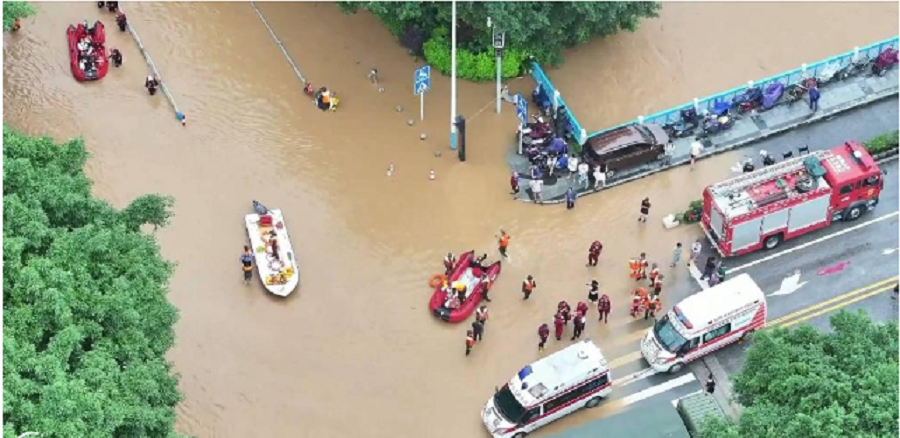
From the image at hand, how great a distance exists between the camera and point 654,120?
158 ft

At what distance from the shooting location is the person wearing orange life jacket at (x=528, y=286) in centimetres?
4225

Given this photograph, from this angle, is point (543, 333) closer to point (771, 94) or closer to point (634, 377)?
point (634, 377)

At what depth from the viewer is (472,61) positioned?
50.0 m

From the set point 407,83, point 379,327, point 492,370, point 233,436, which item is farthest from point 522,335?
point 407,83

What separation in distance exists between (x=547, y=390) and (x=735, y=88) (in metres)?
17.3

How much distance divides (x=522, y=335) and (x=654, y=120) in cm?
1099

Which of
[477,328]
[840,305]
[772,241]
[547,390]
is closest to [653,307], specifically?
[772,241]

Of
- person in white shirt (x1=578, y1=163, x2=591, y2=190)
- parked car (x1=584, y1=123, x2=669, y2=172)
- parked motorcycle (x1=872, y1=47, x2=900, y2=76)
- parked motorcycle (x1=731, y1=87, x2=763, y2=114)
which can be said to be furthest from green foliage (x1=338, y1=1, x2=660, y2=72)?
parked motorcycle (x1=872, y1=47, x2=900, y2=76)

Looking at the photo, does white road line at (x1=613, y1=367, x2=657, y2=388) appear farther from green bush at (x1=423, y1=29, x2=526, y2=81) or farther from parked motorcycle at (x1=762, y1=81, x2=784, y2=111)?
green bush at (x1=423, y1=29, x2=526, y2=81)

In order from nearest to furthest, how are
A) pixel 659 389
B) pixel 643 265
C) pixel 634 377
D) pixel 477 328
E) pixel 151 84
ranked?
pixel 659 389 < pixel 634 377 < pixel 477 328 < pixel 643 265 < pixel 151 84

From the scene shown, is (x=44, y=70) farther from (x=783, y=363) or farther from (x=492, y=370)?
(x=783, y=363)

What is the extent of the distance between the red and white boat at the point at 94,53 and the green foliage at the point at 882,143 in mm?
28869

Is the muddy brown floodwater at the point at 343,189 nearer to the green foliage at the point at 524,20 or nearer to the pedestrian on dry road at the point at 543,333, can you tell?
the pedestrian on dry road at the point at 543,333

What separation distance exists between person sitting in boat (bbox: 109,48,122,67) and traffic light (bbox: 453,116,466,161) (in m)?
14.1
